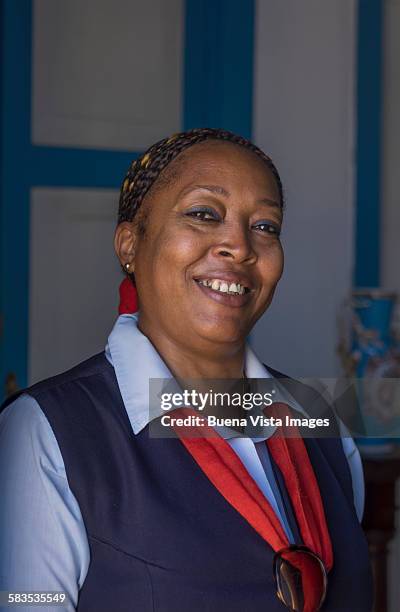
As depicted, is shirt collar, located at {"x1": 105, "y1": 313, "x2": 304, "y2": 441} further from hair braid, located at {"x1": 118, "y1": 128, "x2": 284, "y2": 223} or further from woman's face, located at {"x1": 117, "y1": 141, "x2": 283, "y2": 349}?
hair braid, located at {"x1": 118, "y1": 128, "x2": 284, "y2": 223}

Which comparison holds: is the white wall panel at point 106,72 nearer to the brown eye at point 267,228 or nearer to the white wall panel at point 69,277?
the white wall panel at point 69,277

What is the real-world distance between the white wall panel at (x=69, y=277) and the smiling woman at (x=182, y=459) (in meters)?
1.28

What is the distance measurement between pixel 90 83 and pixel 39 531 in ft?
6.23

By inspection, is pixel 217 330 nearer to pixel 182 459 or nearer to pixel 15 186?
pixel 182 459

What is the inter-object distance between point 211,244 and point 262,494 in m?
0.37

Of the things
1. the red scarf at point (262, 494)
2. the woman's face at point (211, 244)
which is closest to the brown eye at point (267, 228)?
the woman's face at point (211, 244)

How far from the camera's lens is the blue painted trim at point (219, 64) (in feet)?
9.63

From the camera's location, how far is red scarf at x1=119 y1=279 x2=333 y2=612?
1310 millimetres

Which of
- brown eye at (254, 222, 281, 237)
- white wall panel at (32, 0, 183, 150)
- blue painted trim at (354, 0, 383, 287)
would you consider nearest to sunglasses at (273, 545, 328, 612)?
brown eye at (254, 222, 281, 237)

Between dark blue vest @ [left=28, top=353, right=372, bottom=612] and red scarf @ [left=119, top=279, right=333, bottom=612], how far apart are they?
0.06 ft

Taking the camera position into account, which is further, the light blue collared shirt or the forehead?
the forehead

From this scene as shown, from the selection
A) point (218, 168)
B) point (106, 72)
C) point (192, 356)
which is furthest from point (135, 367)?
point (106, 72)

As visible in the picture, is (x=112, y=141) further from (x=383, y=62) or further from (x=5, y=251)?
(x=383, y=62)

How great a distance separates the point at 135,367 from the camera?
4.69 feet
